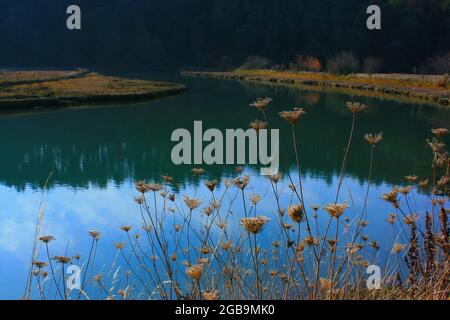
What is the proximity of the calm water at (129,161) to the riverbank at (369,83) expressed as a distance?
2.85m

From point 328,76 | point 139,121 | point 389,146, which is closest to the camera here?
point 389,146

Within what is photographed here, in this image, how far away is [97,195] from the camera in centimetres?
1199

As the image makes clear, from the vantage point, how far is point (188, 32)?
76.8 metres

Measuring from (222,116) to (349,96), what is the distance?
1180 cm

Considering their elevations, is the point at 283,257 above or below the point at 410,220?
below

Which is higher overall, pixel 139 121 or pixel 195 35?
pixel 195 35

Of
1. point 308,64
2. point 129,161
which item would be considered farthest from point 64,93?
point 308,64

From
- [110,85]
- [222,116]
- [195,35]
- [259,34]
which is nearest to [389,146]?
[222,116]

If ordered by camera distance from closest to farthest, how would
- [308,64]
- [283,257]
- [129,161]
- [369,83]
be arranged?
[283,257], [129,161], [369,83], [308,64]

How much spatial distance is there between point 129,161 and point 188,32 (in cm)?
6301

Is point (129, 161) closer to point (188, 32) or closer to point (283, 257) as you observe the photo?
point (283, 257)

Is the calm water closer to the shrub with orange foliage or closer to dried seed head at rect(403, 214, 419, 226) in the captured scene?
dried seed head at rect(403, 214, 419, 226)
